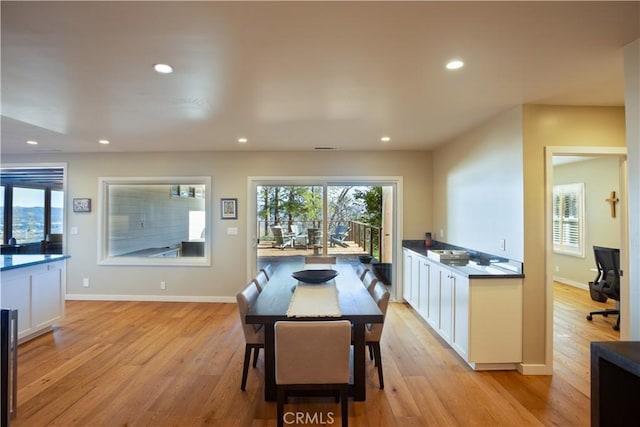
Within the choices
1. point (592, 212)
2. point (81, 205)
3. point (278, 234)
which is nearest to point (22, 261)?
point (81, 205)

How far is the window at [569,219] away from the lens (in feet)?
19.4

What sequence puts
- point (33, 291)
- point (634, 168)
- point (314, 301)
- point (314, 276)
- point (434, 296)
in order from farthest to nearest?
point (434, 296), point (33, 291), point (314, 276), point (314, 301), point (634, 168)

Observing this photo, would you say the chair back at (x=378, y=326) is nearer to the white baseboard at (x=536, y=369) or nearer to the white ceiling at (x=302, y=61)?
the white baseboard at (x=536, y=369)

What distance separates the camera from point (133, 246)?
529cm

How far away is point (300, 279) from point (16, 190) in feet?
18.3

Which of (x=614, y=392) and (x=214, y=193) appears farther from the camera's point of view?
(x=214, y=193)

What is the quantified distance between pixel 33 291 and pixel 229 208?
251 centimetres

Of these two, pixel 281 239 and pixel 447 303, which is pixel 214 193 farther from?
pixel 447 303

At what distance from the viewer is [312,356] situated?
6.48 ft

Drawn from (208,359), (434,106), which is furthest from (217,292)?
(434,106)

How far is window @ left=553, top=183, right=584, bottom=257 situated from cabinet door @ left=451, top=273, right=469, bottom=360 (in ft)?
14.5

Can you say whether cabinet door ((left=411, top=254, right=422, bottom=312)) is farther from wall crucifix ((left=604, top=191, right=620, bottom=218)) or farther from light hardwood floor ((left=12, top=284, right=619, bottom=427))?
wall crucifix ((left=604, top=191, right=620, bottom=218))

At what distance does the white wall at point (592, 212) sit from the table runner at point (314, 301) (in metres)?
5.31

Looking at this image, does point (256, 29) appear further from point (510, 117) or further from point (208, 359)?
point (208, 359)
